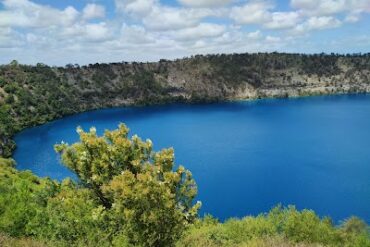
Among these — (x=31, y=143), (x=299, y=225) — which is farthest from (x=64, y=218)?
(x=31, y=143)

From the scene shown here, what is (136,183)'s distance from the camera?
2311 centimetres

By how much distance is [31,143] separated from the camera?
155 metres

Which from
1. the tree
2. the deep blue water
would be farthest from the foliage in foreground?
the deep blue water

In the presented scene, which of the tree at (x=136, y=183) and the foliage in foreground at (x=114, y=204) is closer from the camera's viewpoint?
the tree at (x=136, y=183)

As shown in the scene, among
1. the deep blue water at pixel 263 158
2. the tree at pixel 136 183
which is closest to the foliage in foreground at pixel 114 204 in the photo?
the tree at pixel 136 183

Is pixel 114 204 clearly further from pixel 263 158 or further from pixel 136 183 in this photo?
pixel 263 158

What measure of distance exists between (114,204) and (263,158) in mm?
102380

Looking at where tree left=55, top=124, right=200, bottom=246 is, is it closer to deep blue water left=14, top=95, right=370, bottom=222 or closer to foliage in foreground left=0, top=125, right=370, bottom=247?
foliage in foreground left=0, top=125, right=370, bottom=247

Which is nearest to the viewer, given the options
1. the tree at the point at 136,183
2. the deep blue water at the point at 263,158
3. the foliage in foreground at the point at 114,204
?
the tree at the point at 136,183

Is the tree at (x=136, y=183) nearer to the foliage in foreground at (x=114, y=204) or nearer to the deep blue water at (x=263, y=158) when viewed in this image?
the foliage in foreground at (x=114, y=204)

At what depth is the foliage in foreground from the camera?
906 inches

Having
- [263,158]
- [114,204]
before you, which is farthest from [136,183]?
[263,158]

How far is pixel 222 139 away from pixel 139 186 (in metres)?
133

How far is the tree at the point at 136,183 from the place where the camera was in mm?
22891
